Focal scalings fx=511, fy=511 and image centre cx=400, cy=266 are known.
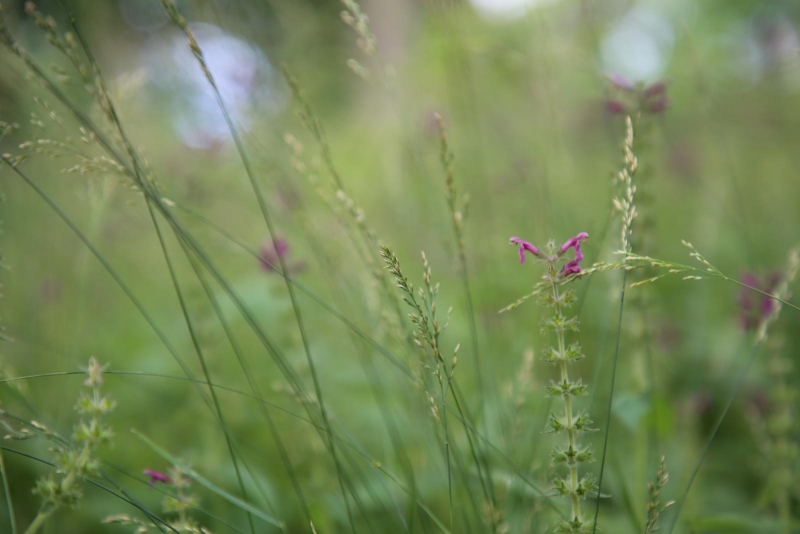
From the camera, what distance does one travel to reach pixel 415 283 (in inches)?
110

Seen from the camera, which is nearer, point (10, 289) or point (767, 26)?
point (10, 289)

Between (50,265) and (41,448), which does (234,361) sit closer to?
(41,448)

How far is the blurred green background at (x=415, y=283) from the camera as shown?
1.44 meters

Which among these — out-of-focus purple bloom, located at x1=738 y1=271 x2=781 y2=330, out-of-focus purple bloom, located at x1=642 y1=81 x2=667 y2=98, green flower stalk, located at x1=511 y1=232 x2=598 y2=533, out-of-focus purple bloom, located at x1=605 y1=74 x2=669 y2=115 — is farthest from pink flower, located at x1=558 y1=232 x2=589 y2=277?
out-of-focus purple bloom, located at x1=738 y1=271 x2=781 y2=330

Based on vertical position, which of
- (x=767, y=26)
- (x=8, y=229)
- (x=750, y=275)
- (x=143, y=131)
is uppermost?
(x=767, y=26)

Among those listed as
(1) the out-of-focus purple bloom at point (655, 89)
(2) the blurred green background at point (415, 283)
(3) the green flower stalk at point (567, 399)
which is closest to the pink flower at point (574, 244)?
(3) the green flower stalk at point (567, 399)

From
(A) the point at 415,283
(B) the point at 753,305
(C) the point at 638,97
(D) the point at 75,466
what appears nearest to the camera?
(D) the point at 75,466

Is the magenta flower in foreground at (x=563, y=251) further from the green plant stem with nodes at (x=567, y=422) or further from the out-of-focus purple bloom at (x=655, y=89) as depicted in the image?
the out-of-focus purple bloom at (x=655, y=89)

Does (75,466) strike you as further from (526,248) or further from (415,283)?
(415,283)

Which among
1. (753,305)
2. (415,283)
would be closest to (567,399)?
(753,305)

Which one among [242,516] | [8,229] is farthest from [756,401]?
[8,229]

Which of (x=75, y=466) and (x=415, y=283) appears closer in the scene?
(x=75, y=466)

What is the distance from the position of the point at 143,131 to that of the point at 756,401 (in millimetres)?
4503

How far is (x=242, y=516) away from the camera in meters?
1.65
